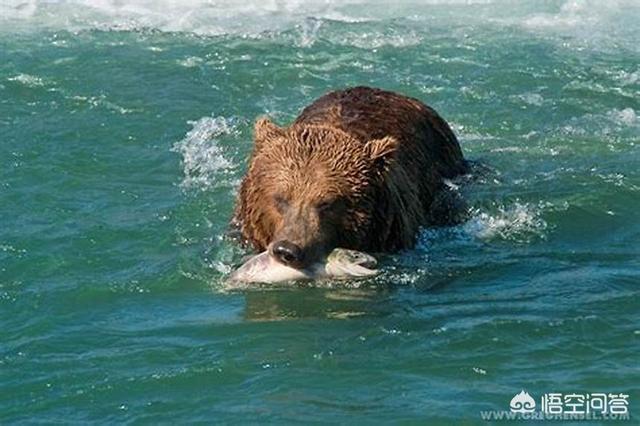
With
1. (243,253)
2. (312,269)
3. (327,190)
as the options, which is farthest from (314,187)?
(243,253)

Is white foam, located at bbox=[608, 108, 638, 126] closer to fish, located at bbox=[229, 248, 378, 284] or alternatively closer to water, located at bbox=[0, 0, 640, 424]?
water, located at bbox=[0, 0, 640, 424]

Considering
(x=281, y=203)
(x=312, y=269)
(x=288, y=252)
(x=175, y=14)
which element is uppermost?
(x=281, y=203)

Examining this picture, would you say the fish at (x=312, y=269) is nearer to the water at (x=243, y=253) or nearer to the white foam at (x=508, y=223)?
the water at (x=243, y=253)

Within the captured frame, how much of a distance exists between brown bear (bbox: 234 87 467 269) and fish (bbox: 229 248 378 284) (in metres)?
0.08

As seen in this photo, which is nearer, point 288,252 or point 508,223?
point 288,252

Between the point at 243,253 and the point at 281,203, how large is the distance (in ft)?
2.66

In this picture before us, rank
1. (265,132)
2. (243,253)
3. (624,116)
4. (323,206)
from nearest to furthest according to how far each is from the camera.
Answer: (323,206)
(265,132)
(243,253)
(624,116)

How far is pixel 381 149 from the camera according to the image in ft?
30.1

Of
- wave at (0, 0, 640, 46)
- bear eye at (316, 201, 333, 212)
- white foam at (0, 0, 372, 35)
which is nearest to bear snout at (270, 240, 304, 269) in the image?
bear eye at (316, 201, 333, 212)

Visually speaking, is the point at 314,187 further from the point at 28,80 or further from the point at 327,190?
the point at 28,80

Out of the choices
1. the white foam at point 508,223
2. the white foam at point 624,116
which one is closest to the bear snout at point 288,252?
the white foam at point 508,223

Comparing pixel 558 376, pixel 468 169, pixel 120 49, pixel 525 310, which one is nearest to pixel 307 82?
pixel 120 49

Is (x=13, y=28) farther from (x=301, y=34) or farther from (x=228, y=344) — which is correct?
(x=228, y=344)

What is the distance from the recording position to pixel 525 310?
27.0 feet
